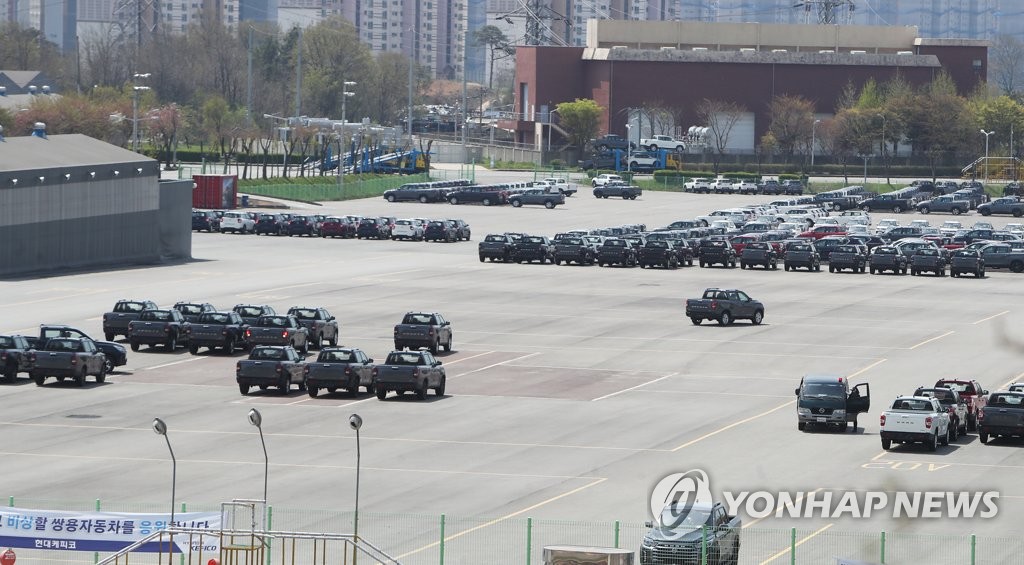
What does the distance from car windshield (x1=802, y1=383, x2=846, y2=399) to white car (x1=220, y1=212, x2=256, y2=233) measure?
7194 centimetres

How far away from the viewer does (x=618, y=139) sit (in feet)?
589

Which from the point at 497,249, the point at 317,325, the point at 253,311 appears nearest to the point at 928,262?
the point at 497,249

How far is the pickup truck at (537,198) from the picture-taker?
138125 mm

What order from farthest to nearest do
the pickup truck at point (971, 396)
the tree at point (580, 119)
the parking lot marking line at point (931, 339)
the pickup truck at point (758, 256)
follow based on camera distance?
the tree at point (580, 119) < the pickup truck at point (758, 256) < the parking lot marking line at point (931, 339) < the pickup truck at point (971, 396)

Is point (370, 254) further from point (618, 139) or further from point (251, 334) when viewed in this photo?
point (618, 139)

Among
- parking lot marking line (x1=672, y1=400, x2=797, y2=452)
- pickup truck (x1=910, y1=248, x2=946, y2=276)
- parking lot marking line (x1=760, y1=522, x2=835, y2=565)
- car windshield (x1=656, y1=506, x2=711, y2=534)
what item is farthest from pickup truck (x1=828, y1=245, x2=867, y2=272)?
car windshield (x1=656, y1=506, x2=711, y2=534)

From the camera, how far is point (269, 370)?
4912 cm

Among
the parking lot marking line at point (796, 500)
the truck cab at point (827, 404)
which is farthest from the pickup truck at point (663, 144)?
the parking lot marking line at point (796, 500)

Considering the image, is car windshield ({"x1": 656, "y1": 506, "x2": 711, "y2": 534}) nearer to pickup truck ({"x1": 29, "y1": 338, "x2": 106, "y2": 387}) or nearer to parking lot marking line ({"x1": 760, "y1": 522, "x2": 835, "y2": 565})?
parking lot marking line ({"x1": 760, "y1": 522, "x2": 835, "y2": 565})

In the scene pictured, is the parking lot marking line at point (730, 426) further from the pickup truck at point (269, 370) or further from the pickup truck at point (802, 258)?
the pickup truck at point (802, 258)

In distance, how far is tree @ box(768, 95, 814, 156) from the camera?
180 meters

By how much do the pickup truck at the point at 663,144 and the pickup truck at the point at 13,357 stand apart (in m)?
130

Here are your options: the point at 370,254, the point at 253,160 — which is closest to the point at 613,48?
the point at 253,160

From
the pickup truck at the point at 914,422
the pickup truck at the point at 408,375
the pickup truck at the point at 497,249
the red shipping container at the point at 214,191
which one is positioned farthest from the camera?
the red shipping container at the point at 214,191
